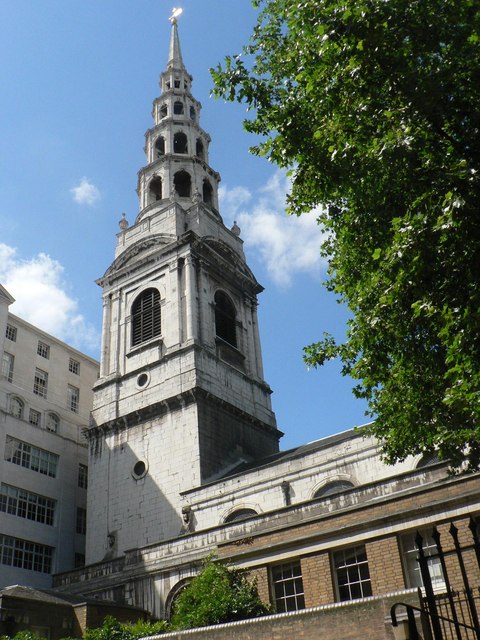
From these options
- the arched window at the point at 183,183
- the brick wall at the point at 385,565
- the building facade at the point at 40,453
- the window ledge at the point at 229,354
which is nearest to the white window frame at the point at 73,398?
the building facade at the point at 40,453

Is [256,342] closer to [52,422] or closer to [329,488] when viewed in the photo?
[52,422]

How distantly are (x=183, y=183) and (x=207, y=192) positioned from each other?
1.91 meters

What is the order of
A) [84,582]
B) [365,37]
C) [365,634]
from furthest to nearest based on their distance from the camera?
[84,582] < [365,634] < [365,37]

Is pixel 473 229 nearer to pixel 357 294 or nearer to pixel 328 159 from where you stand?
pixel 328 159

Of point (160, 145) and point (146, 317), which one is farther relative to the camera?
point (160, 145)

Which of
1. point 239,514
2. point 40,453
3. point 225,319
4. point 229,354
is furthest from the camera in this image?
point 225,319

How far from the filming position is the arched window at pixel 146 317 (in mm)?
40594

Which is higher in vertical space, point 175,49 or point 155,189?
point 175,49

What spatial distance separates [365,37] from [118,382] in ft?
99.7

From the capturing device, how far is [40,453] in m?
39.2

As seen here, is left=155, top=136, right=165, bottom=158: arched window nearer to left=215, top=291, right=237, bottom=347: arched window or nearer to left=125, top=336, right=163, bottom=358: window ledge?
left=215, top=291, right=237, bottom=347: arched window

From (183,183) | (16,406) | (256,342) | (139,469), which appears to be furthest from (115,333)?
(183,183)

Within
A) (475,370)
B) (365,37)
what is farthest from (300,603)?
(365,37)

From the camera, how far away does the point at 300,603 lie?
20.3 m
